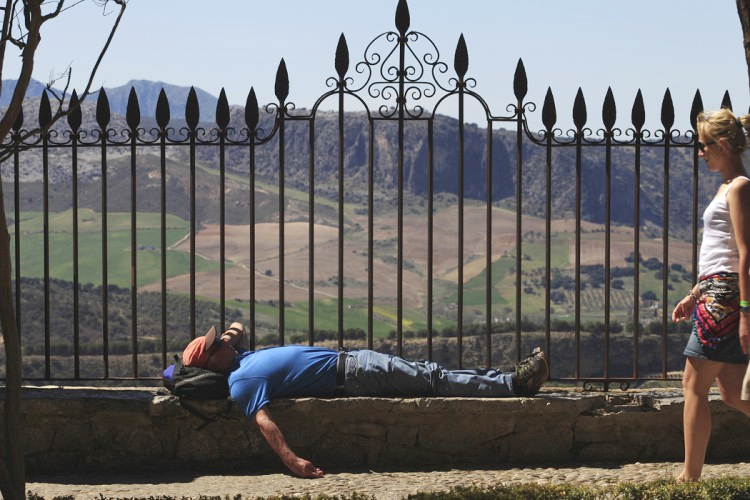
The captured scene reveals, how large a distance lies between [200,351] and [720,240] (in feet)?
9.97

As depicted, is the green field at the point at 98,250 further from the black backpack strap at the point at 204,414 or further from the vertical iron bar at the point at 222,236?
the black backpack strap at the point at 204,414

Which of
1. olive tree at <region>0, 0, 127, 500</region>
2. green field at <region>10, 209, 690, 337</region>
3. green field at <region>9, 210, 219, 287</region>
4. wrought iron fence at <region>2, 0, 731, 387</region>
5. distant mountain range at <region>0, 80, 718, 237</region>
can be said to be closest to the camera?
olive tree at <region>0, 0, 127, 500</region>

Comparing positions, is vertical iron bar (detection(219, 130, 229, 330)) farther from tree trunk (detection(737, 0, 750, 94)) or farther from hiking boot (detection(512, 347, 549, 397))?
tree trunk (detection(737, 0, 750, 94))

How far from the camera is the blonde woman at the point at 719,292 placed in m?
5.48

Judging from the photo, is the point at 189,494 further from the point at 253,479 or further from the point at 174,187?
the point at 174,187

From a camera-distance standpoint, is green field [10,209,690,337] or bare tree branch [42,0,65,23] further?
green field [10,209,690,337]

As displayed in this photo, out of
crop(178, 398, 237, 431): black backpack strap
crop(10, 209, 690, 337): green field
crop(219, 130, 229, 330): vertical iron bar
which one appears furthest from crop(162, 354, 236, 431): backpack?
crop(10, 209, 690, 337): green field

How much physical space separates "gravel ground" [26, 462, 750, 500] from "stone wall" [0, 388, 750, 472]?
13 centimetres

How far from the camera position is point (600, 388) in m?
7.77

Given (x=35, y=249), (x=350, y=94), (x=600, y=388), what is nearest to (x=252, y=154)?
(x=350, y=94)

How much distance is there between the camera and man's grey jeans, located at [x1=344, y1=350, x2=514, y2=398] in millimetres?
6875

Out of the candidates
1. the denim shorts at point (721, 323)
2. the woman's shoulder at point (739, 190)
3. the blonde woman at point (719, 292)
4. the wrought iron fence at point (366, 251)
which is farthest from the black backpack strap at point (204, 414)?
the wrought iron fence at point (366, 251)

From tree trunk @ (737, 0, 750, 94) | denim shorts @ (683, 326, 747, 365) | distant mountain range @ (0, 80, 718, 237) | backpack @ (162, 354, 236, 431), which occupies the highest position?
distant mountain range @ (0, 80, 718, 237)

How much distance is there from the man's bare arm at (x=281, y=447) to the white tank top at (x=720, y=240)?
2468 mm
